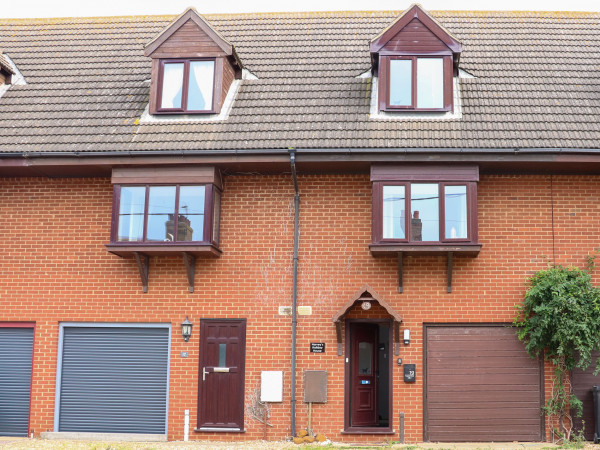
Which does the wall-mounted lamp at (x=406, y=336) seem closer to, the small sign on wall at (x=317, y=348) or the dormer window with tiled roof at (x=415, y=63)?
the small sign on wall at (x=317, y=348)

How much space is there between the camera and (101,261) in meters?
14.8

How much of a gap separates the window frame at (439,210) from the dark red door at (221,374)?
3205mm

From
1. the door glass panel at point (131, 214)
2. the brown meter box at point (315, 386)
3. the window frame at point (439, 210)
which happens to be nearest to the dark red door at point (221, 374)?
the brown meter box at point (315, 386)

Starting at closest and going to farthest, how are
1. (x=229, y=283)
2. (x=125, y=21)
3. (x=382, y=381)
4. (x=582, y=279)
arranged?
(x=582, y=279) → (x=229, y=283) → (x=382, y=381) → (x=125, y=21)

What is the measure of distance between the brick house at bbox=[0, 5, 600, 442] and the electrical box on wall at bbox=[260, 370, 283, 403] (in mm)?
26

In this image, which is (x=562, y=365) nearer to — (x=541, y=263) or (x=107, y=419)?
(x=541, y=263)

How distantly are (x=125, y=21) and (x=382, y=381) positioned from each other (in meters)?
10.8

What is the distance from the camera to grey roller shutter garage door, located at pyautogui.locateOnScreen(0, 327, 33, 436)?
14562mm

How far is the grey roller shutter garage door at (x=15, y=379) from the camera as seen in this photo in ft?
47.8

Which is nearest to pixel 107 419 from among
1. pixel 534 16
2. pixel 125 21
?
pixel 125 21

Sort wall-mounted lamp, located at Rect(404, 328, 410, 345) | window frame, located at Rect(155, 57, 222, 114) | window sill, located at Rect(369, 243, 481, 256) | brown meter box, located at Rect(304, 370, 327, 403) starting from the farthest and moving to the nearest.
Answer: window frame, located at Rect(155, 57, 222, 114), wall-mounted lamp, located at Rect(404, 328, 410, 345), brown meter box, located at Rect(304, 370, 327, 403), window sill, located at Rect(369, 243, 481, 256)

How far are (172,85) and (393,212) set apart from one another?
5304 millimetres

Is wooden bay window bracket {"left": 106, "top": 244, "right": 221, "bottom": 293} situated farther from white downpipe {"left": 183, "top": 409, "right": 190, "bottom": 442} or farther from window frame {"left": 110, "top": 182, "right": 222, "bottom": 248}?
white downpipe {"left": 183, "top": 409, "right": 190, "bottom": 442}

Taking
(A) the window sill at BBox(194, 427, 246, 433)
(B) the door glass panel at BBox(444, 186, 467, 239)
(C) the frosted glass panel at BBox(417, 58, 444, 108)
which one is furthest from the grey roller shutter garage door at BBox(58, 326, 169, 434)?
(C) the frosted glass panel at BBox(417, 58, 444, 108)
